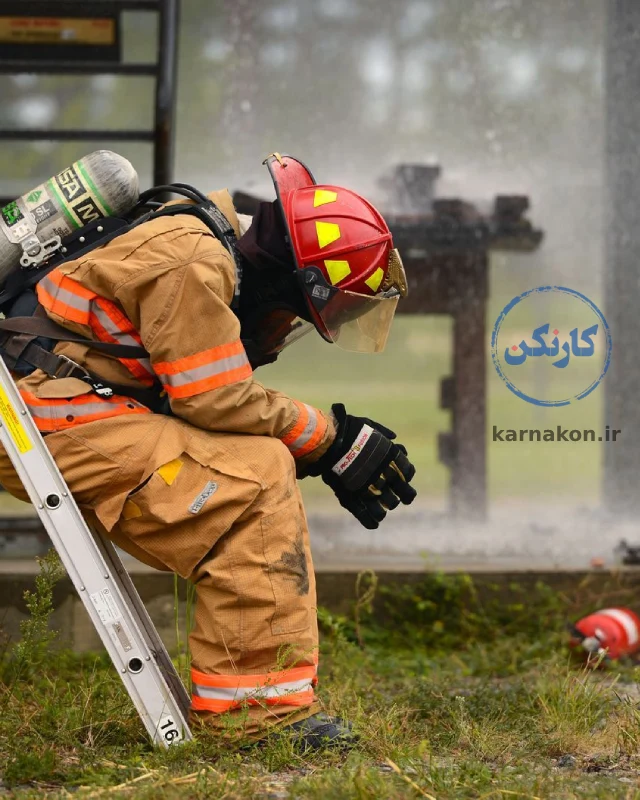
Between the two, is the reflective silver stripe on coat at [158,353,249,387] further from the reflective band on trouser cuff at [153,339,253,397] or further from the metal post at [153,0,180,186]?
the metal post at [153,0,180,186]

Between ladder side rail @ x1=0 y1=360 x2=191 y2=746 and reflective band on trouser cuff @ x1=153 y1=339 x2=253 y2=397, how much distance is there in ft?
1.33

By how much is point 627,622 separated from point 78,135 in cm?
326

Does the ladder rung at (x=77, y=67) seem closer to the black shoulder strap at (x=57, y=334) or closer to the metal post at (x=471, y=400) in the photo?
the metal post at (x=471, y=400)

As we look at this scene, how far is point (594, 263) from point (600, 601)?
1610 millimetres

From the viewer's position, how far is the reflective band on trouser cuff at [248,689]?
321cm

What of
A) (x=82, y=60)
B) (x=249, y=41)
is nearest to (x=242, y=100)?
(x=249, y=41)

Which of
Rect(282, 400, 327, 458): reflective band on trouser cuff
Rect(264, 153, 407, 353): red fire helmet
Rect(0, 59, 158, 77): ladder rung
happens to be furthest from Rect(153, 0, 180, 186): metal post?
Rect(282, 400, 327, 458): reflective band on trouser cuff

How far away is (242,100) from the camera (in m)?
5.57

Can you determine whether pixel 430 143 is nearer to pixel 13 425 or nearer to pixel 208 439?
pixel 208 439

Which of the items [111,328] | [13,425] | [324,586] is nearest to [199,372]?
[111,328]

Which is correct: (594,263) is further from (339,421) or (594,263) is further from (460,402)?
(339,421)

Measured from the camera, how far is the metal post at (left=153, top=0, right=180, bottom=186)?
5223 millimetres

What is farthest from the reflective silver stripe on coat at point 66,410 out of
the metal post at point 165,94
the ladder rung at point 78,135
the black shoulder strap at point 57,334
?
the ladder rung at point 78,135

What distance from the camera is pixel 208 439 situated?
3316mm
